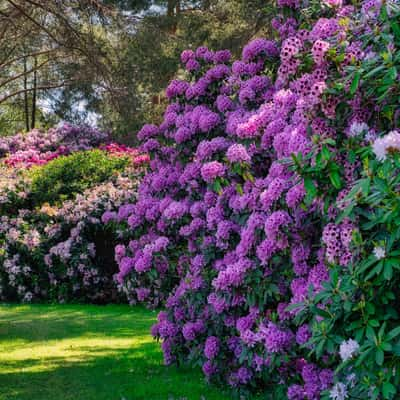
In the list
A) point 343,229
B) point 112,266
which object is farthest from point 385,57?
point 112,266

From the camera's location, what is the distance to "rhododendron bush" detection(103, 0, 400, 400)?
306 cm

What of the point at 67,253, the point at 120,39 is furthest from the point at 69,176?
the point at 120,39

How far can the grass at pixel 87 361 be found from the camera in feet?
17.9

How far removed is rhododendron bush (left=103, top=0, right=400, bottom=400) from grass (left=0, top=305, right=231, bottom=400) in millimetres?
Answer: 390

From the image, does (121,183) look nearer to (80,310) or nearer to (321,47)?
(80,310)

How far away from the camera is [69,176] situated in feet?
41.8

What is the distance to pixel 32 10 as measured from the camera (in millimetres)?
9875

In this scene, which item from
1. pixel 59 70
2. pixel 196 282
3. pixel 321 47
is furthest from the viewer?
pixel 59 70

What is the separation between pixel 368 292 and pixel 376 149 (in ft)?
2.15

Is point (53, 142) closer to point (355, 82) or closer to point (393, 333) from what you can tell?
point (355, 82)

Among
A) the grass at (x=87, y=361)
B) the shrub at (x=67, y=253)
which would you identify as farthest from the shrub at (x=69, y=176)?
the grass at (x=87, y=361)

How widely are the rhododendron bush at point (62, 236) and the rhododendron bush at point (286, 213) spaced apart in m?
4.35

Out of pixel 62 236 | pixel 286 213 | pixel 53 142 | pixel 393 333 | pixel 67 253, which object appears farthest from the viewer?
pixel 53 142

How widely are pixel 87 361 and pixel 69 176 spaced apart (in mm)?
6537
